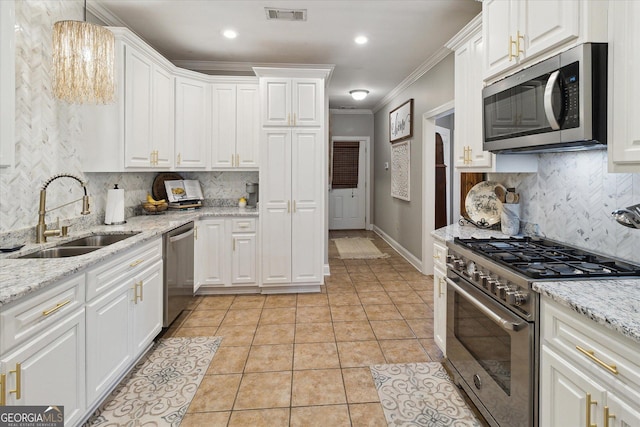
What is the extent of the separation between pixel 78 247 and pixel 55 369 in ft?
2.95

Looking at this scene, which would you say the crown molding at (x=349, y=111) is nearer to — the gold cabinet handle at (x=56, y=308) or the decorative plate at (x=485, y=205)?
the decorative plate at (x=485, y=205)

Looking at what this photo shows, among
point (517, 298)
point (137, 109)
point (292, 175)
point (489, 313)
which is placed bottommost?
point (489, 313)

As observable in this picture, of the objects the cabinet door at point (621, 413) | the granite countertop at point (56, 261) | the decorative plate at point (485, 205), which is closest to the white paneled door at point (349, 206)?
the granite countertop at point (56, 261)

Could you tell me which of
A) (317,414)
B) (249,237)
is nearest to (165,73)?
(249,237)

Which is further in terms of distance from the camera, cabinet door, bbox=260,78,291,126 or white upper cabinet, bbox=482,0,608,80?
cabinet door, bbox=260,78,291,126

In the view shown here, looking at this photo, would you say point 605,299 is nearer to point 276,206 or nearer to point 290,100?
point 276,206

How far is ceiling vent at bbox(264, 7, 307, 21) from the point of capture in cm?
318

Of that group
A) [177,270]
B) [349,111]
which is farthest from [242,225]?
[349,111]

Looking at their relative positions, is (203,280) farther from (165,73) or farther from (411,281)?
(411,281)

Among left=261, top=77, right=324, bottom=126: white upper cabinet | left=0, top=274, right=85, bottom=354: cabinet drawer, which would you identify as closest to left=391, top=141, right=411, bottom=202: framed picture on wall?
left=261, top=77, right=324, bottom=126: white upper cabinet

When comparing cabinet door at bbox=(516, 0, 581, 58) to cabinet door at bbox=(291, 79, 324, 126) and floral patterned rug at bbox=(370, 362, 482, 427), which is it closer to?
floral patterned rug at bbox=(370, 362, 482, 427)

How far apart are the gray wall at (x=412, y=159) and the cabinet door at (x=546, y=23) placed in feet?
7.21

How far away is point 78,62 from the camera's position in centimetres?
227

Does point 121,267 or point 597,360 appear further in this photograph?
point 121,267
